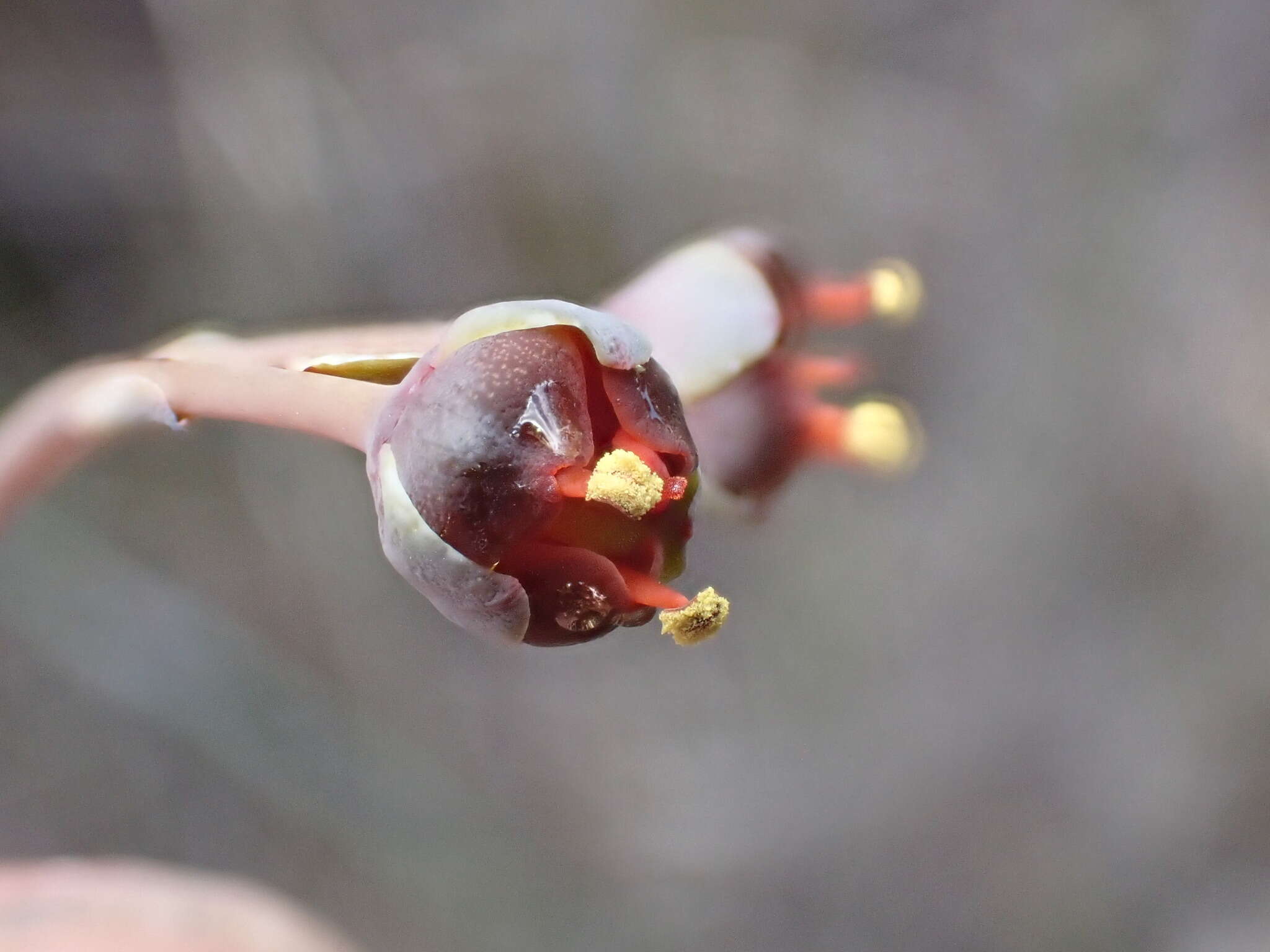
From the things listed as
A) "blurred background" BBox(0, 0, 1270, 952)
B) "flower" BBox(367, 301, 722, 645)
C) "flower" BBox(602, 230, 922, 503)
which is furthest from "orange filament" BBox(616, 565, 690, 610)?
"blurred background" BBox(0, 0, 1270, 952)

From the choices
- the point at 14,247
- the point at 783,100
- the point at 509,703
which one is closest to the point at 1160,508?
the point at 783,100

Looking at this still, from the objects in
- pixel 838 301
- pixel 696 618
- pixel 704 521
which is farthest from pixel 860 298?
pixel 704 521

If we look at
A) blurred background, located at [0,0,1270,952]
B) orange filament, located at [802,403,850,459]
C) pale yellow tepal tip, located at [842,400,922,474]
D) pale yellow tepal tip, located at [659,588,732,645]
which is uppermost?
blurred background, located at [0,0,1270,952]

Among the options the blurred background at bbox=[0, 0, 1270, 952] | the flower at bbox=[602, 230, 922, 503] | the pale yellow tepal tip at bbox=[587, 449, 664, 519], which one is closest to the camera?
the pale yellow tepal tip at bbox=[587, 449, 664, 519]

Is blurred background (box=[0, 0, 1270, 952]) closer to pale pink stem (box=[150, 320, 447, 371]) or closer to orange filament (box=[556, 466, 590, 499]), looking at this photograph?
pale pink stem (box=[150, 320, 447, 371])

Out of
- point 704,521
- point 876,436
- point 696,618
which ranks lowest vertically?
point 696,618

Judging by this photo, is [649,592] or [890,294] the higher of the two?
[890,294]

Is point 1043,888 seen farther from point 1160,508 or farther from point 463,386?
point 463,386

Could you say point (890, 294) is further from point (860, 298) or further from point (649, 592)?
point (649, 592)
